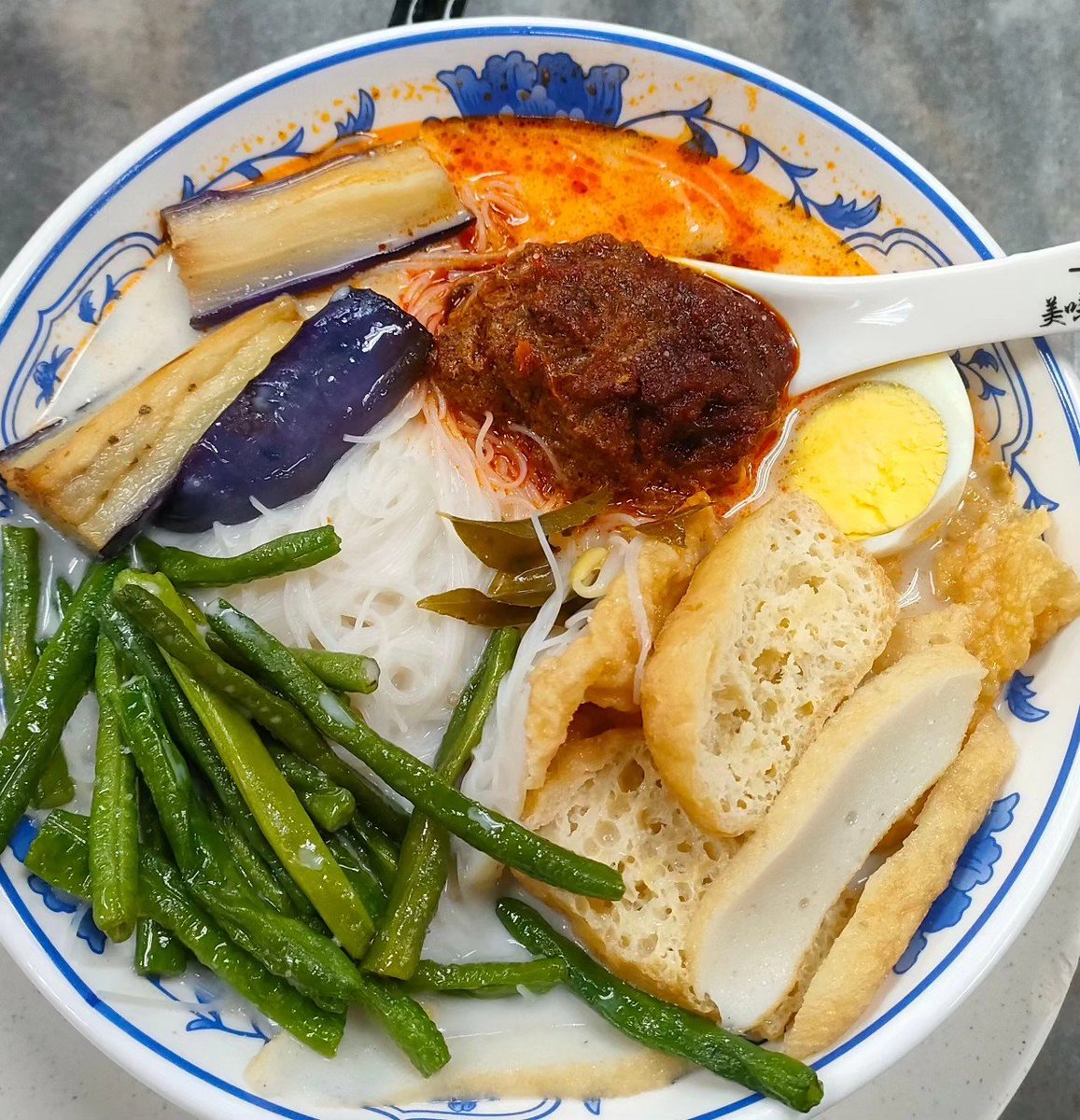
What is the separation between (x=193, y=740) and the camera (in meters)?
1.91

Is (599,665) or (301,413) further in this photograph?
(301,413)

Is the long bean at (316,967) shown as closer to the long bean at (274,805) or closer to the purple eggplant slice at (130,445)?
the long bean at (274,805)

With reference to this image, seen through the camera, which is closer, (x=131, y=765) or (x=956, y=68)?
(x=131, y=765)

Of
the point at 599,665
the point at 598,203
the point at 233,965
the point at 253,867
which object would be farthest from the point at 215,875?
→ the point at 598,203

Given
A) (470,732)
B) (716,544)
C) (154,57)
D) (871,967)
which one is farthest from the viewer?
(154,57)

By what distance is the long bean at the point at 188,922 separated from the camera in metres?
1.83

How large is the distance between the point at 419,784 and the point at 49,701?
2.60 ft

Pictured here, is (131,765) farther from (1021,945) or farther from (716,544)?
(1021,945)

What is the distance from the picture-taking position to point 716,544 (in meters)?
2.13

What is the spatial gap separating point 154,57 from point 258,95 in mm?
1057

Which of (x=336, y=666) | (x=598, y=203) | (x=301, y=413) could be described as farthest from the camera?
(x=598, y=203)

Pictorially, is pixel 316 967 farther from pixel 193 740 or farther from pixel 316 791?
pixel 193 740

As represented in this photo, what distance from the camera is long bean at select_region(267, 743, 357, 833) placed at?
1.88 m

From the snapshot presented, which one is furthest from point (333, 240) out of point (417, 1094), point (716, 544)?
point (417, 1094)
